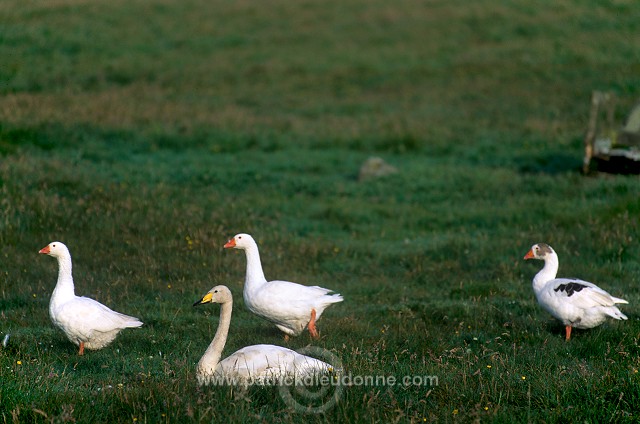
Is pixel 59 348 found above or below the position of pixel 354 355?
below

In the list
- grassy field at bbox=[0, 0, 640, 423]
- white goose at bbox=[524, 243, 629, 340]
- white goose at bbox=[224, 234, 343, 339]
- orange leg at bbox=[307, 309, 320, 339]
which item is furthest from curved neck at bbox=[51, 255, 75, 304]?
white goose at bbox=[524, 243, 629, 340]

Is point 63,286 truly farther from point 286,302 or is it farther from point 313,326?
point 313,326

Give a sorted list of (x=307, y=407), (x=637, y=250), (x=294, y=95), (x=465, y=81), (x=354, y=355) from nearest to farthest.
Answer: (x=307, y=407)
(x=354, y=355)
(x=637, y=250)
(x=294, y=95)
(x=465, y=81)

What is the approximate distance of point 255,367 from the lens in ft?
23.7

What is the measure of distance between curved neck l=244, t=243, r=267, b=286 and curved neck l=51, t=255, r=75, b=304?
2150 millimetres

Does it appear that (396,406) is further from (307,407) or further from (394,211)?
(394,211)

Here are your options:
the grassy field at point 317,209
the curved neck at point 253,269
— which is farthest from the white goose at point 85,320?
the curved neck at point 253,269

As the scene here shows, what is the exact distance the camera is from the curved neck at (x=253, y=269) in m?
10.1

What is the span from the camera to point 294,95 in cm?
3441

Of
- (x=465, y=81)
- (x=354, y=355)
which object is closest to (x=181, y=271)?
(x=354, y=355)

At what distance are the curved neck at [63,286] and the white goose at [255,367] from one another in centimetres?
275

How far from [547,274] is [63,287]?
20.7 ft

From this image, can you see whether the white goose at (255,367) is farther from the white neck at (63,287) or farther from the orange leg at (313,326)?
the white neck at (63,287)

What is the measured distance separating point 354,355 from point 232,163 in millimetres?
15423
